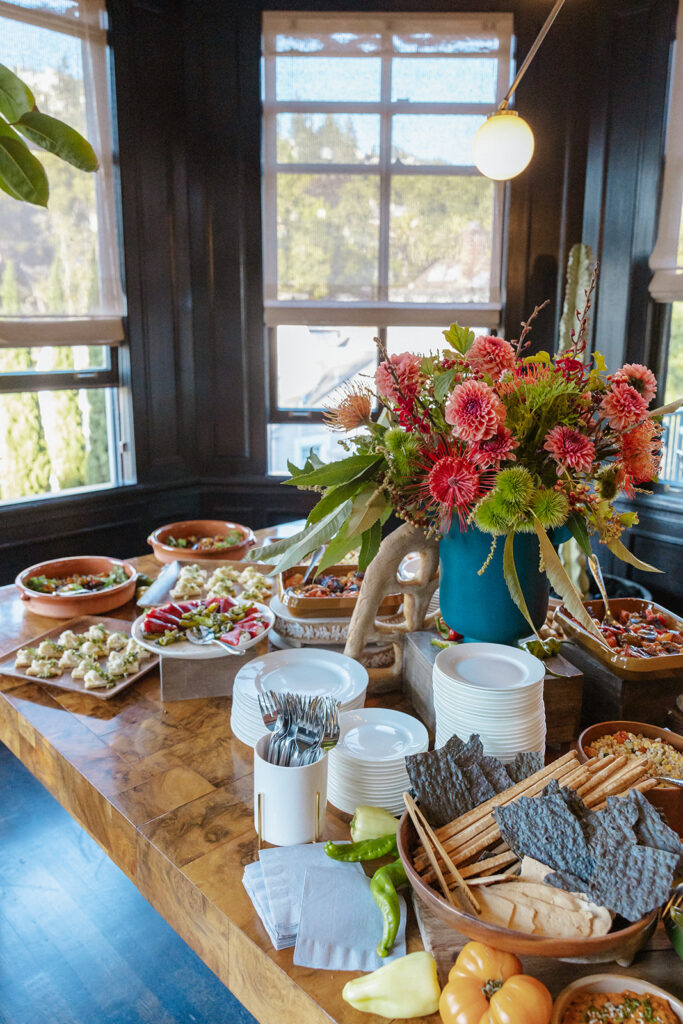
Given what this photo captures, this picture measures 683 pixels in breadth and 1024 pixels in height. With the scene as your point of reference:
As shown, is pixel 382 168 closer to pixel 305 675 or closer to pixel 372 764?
pixel 305 675

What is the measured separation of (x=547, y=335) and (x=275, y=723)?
3.16 m

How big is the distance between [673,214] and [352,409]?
268 cm

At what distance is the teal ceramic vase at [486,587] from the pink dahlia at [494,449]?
181 millimetres

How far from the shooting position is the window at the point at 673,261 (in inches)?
125

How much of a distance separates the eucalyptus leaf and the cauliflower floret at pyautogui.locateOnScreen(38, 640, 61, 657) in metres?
0.66

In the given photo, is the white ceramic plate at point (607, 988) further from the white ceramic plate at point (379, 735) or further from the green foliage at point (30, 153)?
the green foliage at point (30, 153)

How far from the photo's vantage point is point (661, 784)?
101cm

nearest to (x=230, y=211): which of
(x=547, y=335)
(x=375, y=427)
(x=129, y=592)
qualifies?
(x=547, y=335)

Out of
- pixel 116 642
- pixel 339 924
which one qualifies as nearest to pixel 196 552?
pixel 116 642

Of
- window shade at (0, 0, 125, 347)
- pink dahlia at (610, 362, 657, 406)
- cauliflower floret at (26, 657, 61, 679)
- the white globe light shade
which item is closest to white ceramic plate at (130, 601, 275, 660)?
cauliflower floret at (26, 657, 61, 679)

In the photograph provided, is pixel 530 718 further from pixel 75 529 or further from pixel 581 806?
pixel 75 529

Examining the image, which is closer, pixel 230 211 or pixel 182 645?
pixel 182 645

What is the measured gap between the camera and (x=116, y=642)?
5.42ft

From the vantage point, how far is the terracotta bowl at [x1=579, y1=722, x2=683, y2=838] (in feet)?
3.25
